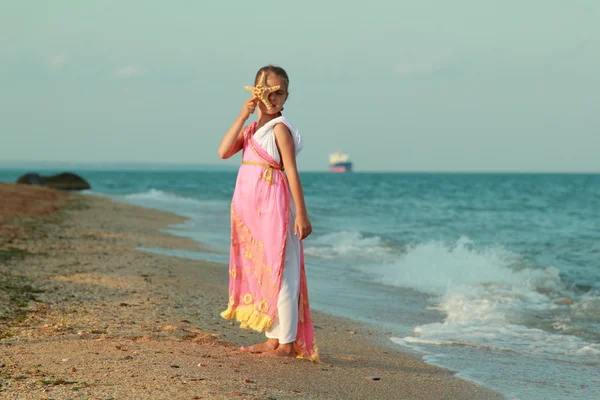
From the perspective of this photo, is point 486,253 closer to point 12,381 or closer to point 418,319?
point 418,319

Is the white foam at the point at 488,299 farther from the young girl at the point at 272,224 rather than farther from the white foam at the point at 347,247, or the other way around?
the young girl at the point at 272,224

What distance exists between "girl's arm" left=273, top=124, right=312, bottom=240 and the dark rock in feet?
133

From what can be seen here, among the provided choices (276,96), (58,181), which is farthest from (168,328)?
(58,181)

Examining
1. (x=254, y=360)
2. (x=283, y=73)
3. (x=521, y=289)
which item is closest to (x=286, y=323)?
(x=254, y=360)

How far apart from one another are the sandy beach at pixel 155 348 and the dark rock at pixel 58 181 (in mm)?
35127

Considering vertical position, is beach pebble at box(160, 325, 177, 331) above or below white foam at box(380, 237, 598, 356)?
above

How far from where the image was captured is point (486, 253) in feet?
48.6

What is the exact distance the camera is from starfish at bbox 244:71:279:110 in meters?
4.57

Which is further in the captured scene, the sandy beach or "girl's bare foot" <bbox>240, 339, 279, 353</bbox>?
"girl's bare foot" <bbox>240, 339, 279, 353</bbox>

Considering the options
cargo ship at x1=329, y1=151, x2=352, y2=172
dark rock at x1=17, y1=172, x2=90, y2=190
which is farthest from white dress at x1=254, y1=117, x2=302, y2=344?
cargo ship at x1=329, y1=151, x2=352, y2=172

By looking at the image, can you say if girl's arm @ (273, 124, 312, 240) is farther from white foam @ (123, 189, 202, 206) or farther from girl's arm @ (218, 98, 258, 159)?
white foam @ (123, 189, 202, 206)

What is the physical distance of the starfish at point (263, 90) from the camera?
180 inches

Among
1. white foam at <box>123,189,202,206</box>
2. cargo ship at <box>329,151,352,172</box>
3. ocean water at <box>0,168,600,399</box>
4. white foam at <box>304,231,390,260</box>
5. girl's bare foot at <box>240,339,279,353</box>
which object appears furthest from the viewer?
cargo ship at <box>329,151,352,172</box>

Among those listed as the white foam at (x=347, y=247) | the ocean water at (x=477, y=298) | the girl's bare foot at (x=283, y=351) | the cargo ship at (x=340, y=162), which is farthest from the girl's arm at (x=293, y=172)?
the cargo ship at (x=340, y=162)
